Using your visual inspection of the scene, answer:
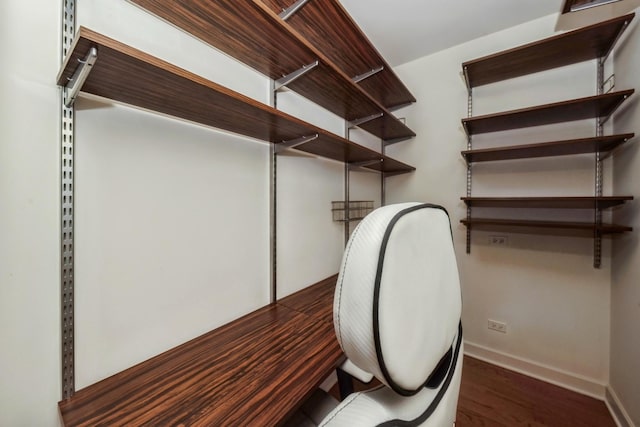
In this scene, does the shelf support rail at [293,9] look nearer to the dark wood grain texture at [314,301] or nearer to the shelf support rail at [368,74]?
the shelf support rail at [368,74]

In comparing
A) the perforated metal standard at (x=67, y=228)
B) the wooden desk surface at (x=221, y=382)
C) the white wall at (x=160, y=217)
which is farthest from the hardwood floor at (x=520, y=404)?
the perforated metal standard at (x=67, y=228)

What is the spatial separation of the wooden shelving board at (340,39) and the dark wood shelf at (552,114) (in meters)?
0.72

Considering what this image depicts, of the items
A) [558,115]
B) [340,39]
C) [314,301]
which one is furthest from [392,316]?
[558,115]

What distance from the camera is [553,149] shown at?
1563mm

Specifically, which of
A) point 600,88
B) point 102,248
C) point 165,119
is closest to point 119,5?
point 165,119

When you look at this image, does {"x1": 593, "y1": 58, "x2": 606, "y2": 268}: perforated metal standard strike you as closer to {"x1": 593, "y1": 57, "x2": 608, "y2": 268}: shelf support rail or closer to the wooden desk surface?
{"x1": 593, "y1": 57, "x2": 608, "y2": 268}: shelf support rail

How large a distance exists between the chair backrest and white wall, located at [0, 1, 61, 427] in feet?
2.74

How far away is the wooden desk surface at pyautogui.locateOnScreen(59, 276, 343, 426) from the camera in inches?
25.1

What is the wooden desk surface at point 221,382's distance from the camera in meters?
0.64

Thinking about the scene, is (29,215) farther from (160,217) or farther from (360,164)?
(360,164)

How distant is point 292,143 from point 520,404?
2147 mm

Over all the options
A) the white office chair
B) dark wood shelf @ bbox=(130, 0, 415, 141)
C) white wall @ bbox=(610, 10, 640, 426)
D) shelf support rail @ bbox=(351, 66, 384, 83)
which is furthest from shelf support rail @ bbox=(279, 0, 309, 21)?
white wall @ bbox=(610, 10, 640, 426)

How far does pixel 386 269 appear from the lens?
41cm

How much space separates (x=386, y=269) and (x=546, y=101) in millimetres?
2203
